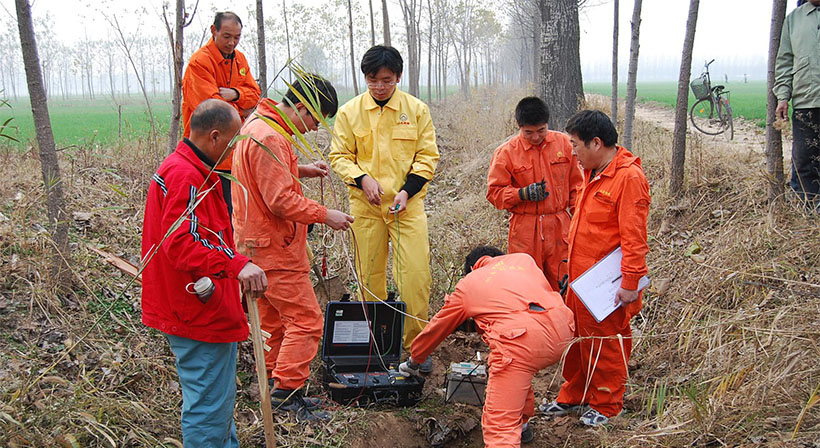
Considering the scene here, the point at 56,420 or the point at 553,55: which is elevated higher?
the point at 553,55

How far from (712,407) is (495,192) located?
80.4 inches

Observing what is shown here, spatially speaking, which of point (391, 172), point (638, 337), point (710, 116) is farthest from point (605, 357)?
point (710, 116)

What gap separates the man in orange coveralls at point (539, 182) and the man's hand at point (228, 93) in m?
2.23

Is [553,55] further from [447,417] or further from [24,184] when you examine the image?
[24,184]

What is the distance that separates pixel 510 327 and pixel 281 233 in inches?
54.3

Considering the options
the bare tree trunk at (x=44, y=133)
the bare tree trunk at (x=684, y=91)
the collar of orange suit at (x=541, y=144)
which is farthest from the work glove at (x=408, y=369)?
the bare tree trunk at (x=684, y=91)

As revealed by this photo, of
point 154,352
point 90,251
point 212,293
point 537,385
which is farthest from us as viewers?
point 90,251

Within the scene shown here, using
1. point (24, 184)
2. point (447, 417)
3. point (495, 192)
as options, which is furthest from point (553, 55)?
point (24, 184)

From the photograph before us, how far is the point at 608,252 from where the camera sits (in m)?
3.23

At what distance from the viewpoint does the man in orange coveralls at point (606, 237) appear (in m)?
3.04

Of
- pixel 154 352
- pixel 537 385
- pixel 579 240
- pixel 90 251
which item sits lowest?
pixel 537 385

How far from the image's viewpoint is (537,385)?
4.09 meters

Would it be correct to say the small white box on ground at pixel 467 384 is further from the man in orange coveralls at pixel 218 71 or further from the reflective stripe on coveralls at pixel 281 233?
the man in orange coveralls at pixel 218 71

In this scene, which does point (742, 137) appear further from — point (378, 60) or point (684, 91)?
point (378, 60)
